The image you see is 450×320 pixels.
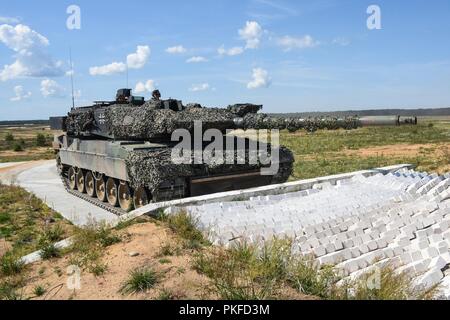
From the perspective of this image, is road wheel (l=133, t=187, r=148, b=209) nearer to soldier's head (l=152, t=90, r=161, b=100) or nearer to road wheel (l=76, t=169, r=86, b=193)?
soldier's head (l=152, t=90, r=161, b=100)

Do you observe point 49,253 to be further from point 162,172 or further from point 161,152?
point 161,152

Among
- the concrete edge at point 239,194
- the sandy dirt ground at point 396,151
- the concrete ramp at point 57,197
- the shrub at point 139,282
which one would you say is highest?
the concrete edge at point 239,194

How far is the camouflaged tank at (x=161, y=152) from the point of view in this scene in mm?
8781

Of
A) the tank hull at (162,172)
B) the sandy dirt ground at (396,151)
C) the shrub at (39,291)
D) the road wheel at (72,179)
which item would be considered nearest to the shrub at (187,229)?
the shrub at (39,291)

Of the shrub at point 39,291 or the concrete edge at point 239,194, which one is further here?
the concrete edge at point 239,194

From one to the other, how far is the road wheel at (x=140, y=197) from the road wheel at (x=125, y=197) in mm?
139

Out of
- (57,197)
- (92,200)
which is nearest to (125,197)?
(92,200)

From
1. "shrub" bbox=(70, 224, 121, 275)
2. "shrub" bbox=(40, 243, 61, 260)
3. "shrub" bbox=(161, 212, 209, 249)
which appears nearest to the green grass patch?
"shrub" bbox=(161, 212, 209, 249)

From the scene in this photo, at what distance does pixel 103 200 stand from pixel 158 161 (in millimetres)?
3576

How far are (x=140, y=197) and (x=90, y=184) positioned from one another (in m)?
3.68

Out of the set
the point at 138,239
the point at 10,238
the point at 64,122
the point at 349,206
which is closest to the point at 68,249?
the point at 138,239

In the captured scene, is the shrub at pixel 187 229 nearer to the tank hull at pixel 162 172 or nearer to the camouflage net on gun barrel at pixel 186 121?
the tank hull at pixel 162 172

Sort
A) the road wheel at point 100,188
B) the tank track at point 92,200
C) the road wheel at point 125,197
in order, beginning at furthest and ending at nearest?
the road wheel at point 100,188 < the tank track at point 92,200 < the road wheel at point 125,197
